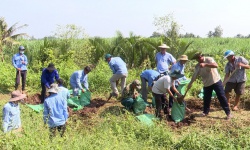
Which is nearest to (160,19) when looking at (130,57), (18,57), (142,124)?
(130,57)

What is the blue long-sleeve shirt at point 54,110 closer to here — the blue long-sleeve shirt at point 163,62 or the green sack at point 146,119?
the green sack at point 146,119

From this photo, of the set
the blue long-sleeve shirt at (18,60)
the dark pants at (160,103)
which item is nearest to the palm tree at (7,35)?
the blue long-sleeve shirt at (18,60)

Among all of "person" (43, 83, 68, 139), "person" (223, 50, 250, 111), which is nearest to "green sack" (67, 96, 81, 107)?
"person" (43, 83, 68, 139)

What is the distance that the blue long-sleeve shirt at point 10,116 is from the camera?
5.53 metres

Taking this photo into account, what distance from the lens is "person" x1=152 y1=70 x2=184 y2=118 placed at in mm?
6957

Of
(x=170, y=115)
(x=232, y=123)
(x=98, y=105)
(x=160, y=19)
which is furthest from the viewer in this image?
(x=160, y=19)

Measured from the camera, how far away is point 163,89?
7.31m

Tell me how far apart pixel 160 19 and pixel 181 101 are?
244 inches

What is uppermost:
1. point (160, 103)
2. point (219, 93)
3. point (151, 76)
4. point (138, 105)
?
point (151, 76)

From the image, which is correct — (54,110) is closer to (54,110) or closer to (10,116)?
(54,110)

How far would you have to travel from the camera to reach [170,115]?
307 inches

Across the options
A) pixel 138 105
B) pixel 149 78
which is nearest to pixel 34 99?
pixel 138 105

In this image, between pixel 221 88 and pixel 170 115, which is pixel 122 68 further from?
pixel 221 88

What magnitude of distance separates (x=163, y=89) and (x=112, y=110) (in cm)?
163
